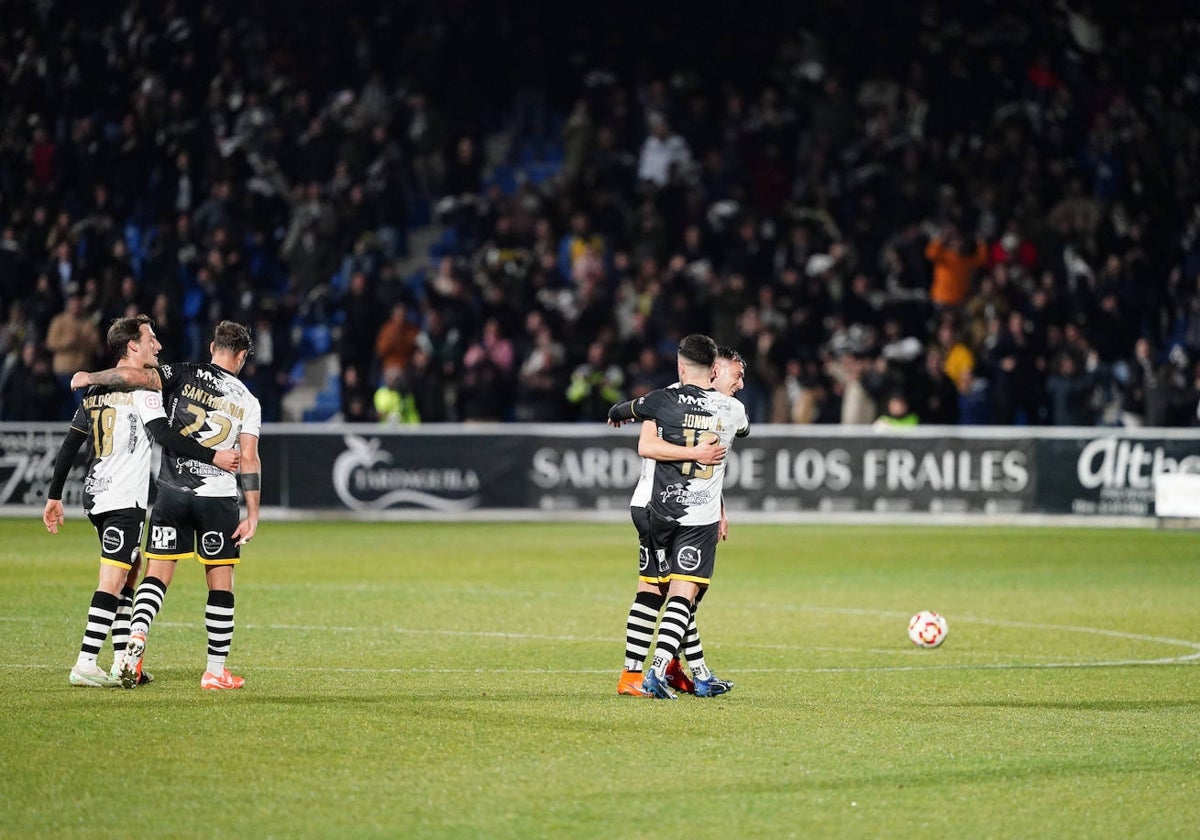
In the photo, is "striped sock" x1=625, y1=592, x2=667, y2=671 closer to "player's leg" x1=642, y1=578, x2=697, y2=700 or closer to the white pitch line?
"player's leg" x1=642, y1=578, x2=697, y2=700

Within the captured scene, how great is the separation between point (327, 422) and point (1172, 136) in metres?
13.7

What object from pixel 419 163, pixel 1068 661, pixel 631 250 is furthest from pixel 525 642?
pixel 419 163

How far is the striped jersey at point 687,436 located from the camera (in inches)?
375

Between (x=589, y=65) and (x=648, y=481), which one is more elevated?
(x=589, y=65)

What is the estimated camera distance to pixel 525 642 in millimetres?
12383

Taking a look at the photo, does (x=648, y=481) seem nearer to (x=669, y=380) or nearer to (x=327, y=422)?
(x=669, y=380)

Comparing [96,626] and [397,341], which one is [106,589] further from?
[397,341]

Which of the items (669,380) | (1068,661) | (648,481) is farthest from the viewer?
(669,380)

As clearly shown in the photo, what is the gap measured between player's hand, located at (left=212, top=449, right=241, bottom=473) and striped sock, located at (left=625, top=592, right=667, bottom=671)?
2.22 meters

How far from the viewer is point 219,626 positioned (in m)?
9.46

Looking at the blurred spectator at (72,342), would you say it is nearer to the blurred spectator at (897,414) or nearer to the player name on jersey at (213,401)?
the blurred spectator at (897,414)

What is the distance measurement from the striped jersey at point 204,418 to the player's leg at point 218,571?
8 centimetres

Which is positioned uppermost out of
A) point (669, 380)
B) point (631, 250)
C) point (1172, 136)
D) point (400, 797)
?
point (1172, 136)

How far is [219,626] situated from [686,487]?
101 inches
